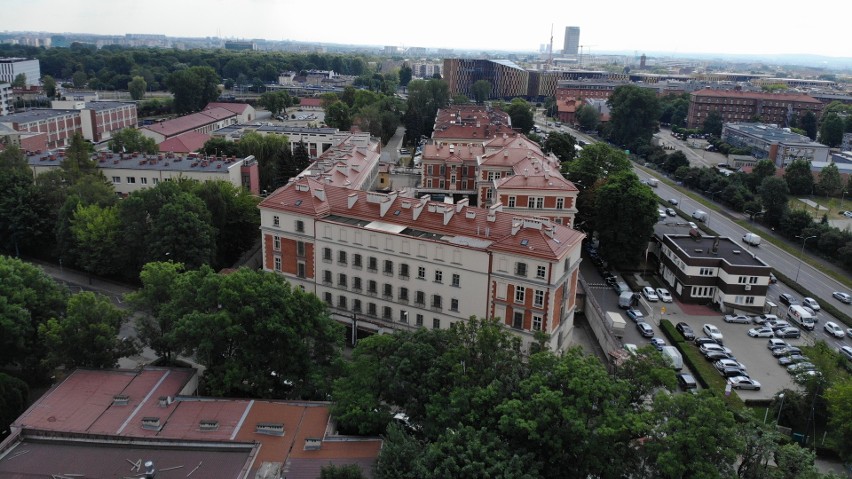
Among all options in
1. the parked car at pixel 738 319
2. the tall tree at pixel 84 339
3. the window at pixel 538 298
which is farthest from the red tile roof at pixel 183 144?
the parked car at pixel 738 319

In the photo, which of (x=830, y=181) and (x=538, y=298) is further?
(x=830, y=181)

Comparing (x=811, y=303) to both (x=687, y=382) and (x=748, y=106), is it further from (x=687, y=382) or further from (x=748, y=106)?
(x=748, y=106)

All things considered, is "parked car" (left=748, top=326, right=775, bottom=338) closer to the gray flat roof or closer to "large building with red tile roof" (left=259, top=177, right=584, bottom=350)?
the gray flat roof

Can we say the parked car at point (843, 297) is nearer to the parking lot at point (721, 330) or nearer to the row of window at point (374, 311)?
the parking lot at point (721, 330)

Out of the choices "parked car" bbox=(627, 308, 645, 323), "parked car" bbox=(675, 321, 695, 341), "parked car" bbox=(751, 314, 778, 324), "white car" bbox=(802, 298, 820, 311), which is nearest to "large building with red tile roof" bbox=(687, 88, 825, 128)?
"white car" bbox=(802, 298, 820, 311)

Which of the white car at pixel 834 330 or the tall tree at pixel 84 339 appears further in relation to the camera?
the white car at pixel 834 330

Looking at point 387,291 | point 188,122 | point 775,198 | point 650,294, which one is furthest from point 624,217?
point 188,122
